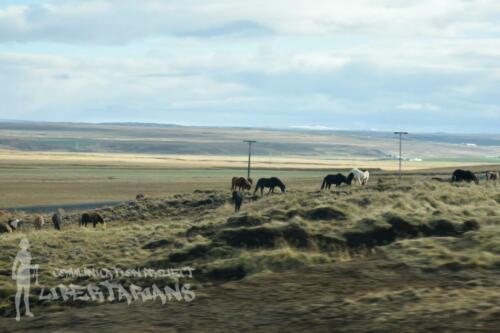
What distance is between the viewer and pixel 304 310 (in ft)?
41.9

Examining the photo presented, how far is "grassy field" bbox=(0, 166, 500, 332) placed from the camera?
40.3 feet

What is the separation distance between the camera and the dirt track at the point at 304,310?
11711 mm

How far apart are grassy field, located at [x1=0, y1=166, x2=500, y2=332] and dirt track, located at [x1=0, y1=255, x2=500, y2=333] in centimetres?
3

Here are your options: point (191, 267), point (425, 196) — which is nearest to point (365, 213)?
point (425, 196)

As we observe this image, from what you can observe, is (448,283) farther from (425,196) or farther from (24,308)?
(425,196)

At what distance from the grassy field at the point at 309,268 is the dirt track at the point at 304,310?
27 mm

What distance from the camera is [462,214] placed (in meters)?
22.8

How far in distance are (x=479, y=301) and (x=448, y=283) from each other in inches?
69.8

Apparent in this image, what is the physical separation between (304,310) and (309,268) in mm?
3631

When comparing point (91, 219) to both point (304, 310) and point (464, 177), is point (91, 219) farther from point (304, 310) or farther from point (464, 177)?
point (304, 310)

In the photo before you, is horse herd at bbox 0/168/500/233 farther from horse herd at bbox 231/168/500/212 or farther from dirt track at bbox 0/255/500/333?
dirt track at bbox 0/255/500/333

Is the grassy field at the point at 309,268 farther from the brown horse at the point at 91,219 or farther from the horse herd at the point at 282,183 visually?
the horse herd at the point at 282,183

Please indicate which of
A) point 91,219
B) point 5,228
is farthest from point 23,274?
point 91,219

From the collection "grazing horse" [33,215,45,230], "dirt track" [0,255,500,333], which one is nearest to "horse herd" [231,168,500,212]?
"grazing horse" [33,215,45,230]
